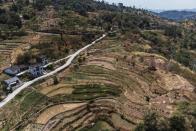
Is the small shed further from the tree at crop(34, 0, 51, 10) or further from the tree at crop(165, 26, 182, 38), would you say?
the tree at crop(165, 26, 182, 38)

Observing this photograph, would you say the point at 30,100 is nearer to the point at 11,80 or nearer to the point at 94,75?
the point at 11,80

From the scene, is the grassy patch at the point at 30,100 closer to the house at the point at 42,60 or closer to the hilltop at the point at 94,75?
the hilltop at the point at 94,75

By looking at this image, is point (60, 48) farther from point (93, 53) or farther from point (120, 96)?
point (120, 96)

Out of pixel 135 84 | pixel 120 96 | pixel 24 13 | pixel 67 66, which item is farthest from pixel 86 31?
pixel 120 96

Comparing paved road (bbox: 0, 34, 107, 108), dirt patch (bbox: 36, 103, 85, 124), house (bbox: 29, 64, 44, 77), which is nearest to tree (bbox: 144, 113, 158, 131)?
dirt patch (bbox: 36, 103, 85, 124)

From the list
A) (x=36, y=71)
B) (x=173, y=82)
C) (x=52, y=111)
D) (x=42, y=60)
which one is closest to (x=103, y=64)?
(x=42, y=60)

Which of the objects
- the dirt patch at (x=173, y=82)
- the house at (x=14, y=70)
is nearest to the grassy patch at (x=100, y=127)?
the dirt patch at (x=173, y=82)
